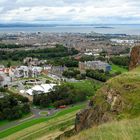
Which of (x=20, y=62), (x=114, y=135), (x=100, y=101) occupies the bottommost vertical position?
(x=20, y=62)

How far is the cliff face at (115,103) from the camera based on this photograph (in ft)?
27.6

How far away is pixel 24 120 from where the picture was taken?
68.8 ft

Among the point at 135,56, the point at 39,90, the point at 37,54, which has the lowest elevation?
the point at 37,54

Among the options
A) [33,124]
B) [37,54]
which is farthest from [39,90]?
[37,54]

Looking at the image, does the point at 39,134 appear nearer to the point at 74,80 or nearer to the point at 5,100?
the point at 5,100

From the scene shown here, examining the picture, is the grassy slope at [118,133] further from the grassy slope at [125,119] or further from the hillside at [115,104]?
the hillside at [115,104]

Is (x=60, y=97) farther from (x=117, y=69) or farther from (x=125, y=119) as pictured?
(x=117, y=69)

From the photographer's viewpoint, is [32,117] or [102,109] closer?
[102,109]

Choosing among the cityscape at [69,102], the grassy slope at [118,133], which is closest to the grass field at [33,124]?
the cityscape at [69,102]

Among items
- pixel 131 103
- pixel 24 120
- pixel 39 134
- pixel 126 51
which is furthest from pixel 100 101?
pixel 126 51

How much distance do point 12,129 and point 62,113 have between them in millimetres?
4484

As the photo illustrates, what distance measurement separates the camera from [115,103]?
887 cm

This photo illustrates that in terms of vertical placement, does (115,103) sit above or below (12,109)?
above

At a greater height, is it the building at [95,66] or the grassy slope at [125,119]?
the grassy slope at [125,119]
